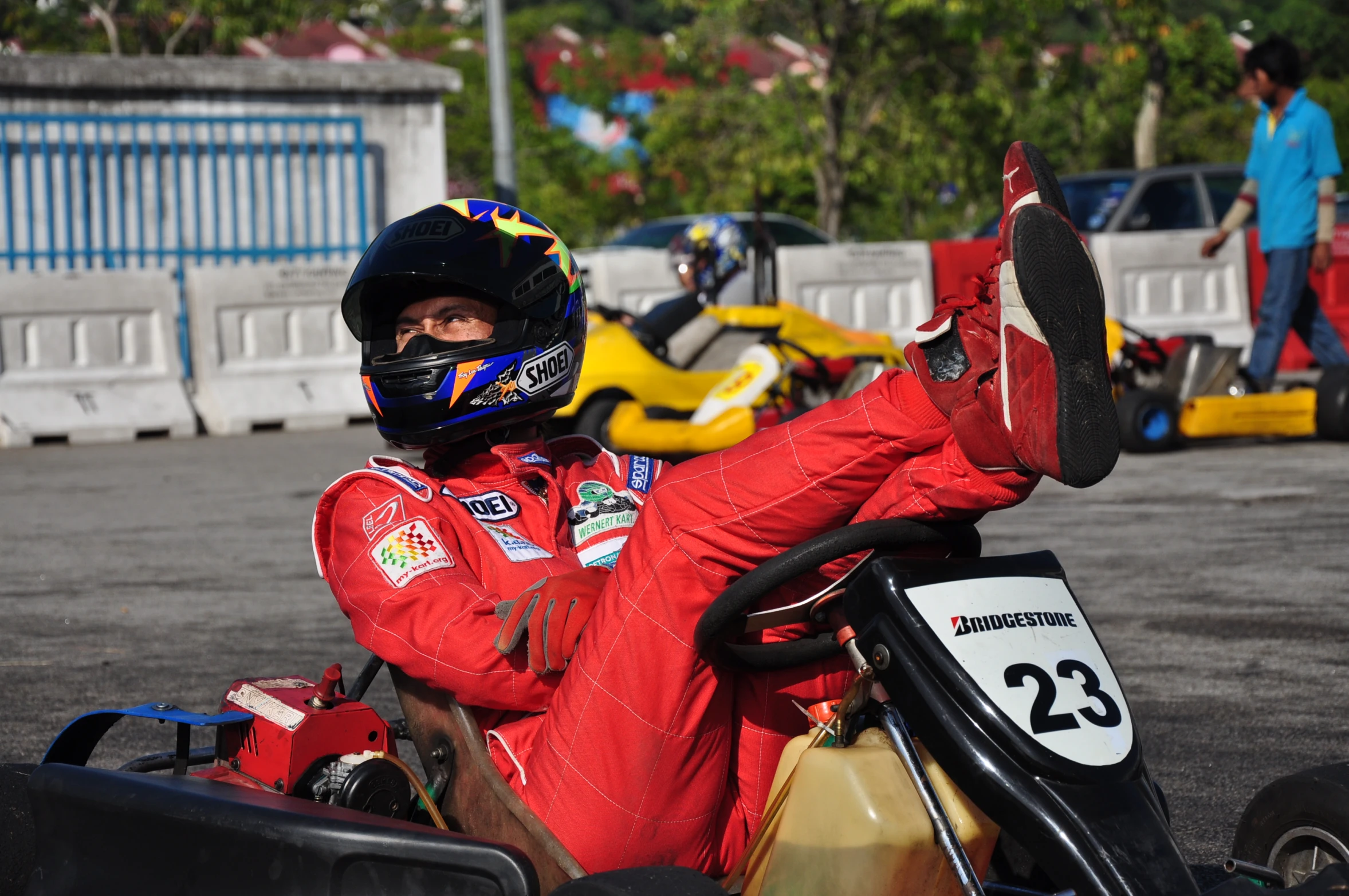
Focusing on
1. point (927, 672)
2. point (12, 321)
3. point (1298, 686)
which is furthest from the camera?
point (12, 321)

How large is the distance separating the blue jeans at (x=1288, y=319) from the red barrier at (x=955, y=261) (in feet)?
16.1

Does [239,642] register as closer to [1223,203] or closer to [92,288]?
[92,288]

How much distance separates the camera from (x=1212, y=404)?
29.0ft

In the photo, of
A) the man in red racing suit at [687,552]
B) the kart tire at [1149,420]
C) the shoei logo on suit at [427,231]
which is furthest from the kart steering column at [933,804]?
the kart tire at [1149,420]

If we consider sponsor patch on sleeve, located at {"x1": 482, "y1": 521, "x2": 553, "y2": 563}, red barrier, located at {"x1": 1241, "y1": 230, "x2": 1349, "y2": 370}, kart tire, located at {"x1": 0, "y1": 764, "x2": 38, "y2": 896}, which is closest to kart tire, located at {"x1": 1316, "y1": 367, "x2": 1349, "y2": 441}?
red barrier, located at {"x1": 1241, "y1": 230, "x2": 1349, "y2": 370}

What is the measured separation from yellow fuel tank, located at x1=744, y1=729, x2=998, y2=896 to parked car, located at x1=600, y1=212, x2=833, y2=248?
44.4ft

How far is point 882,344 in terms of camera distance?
980 cm

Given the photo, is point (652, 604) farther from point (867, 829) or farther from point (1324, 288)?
point (1324, 288)

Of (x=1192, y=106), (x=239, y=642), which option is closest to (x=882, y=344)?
(x=239, y=642)

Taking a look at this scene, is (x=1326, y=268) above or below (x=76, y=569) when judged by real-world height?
above

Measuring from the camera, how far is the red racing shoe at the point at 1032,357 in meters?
1.89

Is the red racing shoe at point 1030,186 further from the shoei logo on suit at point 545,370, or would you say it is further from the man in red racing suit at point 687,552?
the shoei logo on suit at point 545,370

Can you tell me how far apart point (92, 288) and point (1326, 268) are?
8247 mm

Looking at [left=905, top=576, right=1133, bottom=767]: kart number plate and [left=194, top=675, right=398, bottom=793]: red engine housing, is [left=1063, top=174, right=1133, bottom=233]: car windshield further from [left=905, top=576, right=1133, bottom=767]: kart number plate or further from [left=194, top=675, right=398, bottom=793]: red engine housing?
[left=905, top=576, right=1133, bottom=767]: kart number plate
